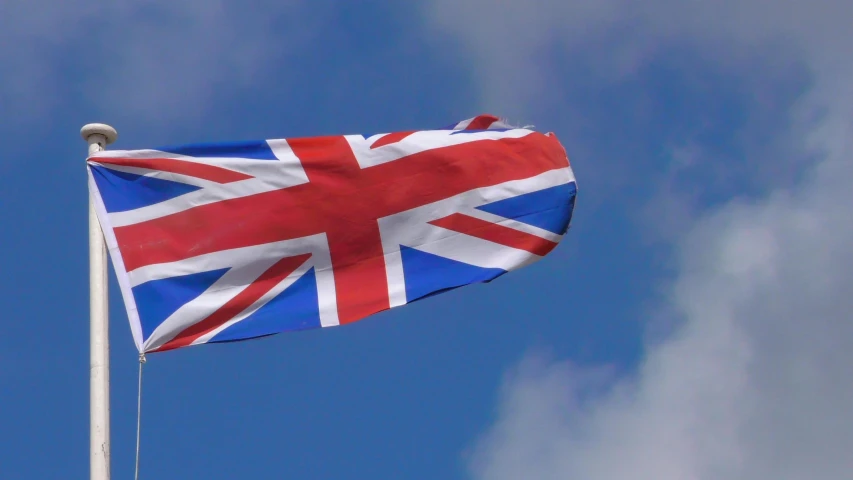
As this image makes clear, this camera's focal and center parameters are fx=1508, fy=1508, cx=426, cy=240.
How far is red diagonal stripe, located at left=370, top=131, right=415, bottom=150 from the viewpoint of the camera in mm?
17781

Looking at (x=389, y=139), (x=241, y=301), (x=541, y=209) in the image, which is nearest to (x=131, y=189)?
(x=241, y=301)

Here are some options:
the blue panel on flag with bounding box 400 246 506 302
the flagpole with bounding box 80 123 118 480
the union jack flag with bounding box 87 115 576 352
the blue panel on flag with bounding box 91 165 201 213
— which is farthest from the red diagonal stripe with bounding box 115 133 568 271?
the flagpole with bounding box 80 123 118 480

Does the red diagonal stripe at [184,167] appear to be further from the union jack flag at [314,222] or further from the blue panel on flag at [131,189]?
the blue panel on flag at [131,189]

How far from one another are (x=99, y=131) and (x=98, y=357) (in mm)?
3208

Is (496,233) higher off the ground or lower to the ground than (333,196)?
lower

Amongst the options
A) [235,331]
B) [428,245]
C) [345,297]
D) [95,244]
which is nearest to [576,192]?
[428,245]

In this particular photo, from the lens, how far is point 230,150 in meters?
17.2

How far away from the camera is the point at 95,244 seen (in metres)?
Result: 14.9

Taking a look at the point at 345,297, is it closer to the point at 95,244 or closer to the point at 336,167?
the point at 336,167

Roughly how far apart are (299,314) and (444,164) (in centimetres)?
282

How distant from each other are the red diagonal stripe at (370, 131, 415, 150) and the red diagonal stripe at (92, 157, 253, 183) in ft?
5.27

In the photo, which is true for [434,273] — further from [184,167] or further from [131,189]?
[131,189]

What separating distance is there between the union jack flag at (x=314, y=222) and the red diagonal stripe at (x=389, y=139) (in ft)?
0.09

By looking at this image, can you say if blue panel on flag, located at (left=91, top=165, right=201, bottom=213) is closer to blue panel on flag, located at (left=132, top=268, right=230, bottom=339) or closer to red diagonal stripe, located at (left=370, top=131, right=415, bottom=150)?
blue panel on flag, located at (left=132, top=268, right=230, bottom=339)
